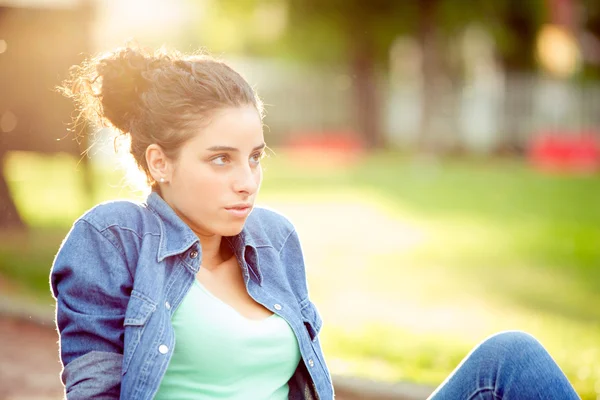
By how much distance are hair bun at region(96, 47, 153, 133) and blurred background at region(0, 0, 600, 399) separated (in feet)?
0.78

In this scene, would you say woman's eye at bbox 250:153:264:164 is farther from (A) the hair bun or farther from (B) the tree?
(B) the tree

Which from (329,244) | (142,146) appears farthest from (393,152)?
(142,146)

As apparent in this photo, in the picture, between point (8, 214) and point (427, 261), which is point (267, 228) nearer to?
point (427, 261)

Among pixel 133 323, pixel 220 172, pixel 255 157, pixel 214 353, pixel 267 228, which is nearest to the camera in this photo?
pixel 133 323

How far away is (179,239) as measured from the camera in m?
2.44

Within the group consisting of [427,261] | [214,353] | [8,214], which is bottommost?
[427,261]

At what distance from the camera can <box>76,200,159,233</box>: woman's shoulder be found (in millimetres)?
2329

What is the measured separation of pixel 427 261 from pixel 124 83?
684 cm

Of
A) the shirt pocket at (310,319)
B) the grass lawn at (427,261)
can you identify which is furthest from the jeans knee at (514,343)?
the grass lawn at (427,261)

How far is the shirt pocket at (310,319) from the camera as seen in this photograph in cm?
263

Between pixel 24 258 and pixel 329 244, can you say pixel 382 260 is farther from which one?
pixel 24 258

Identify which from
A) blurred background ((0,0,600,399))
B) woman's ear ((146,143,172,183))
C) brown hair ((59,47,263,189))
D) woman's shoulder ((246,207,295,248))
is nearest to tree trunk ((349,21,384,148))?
blurred background ((0,0,600,399))

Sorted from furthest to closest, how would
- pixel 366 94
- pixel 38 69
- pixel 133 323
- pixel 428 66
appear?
pixel 366 94 → pixel 428 66 → pixel 38 69 → pixel 133 323

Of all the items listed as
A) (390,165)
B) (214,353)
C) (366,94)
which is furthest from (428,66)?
(214,353)
